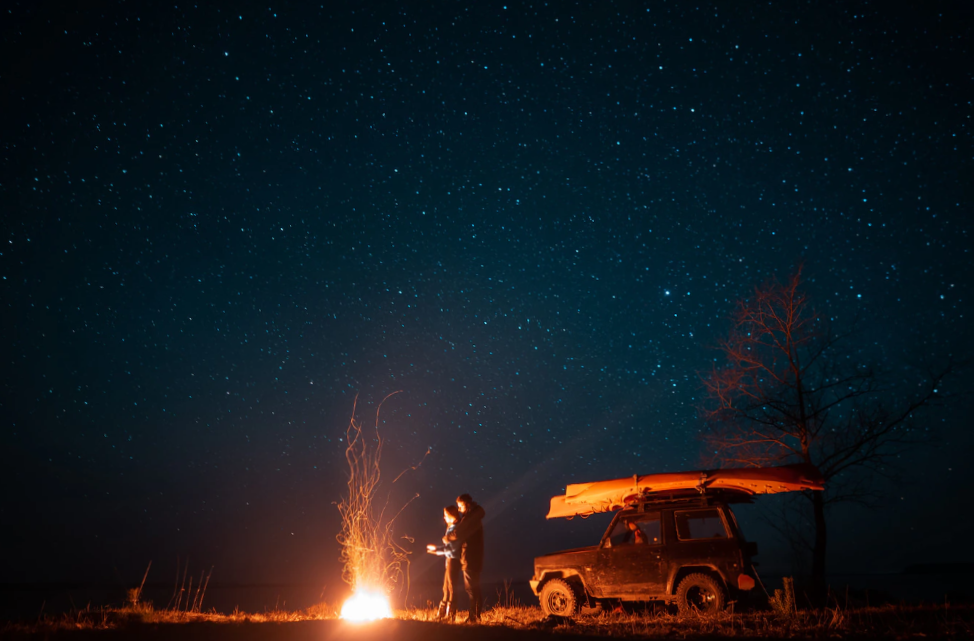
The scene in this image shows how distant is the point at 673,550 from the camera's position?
9977 mm

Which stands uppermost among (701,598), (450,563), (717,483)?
(717,483)

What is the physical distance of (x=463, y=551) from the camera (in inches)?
386

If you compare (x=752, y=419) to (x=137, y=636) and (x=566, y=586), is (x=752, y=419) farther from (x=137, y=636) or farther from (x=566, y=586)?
(x=137, y=636)

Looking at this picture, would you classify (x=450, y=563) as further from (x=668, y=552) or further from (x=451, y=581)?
(x=668, y=552)

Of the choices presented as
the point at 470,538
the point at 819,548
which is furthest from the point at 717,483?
the point at 819,548

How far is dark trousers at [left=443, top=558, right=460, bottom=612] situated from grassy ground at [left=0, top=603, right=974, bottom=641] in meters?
0.83

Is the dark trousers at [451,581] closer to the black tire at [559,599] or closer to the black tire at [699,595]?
the black tire at [559,599]

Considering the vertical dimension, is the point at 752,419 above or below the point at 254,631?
above

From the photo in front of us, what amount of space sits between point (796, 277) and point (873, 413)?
3.79 metres

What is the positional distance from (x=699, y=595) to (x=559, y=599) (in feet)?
8.45

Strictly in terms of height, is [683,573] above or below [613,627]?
above

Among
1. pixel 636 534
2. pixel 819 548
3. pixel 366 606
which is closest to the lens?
pixel 636 534

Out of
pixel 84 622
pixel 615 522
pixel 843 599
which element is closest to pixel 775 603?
pixel 615 522

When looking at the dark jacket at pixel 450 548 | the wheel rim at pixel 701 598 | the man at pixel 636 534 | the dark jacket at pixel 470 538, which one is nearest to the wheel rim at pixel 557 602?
the man at pixel 636 534
